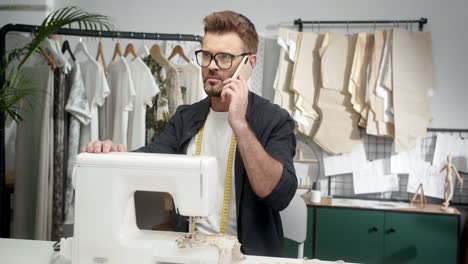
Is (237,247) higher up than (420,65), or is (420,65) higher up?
(420,65)

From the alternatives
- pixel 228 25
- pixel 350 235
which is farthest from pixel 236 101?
pixel 350 235

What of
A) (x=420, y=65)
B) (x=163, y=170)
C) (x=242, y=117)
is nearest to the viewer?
(x=163, y=170)

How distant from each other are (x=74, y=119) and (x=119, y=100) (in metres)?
0.29

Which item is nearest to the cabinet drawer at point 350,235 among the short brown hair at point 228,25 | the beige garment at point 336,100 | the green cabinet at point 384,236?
the green cabinet at point 384,236

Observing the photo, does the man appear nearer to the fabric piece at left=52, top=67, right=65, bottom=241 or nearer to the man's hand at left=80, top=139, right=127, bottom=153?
the man's hand at left=80, top=139, right=127, bottom=153

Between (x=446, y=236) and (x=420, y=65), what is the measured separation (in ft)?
3.85

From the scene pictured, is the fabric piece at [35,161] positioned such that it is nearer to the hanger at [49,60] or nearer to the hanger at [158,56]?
the hanger at [49,60]

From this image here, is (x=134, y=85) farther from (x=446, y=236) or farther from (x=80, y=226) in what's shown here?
(x=446, y=236)

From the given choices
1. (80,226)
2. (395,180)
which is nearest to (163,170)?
(80,226)

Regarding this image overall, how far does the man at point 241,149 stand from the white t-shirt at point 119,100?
1118 millimetres

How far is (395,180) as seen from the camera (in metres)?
3.17

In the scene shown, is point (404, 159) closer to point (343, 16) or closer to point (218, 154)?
point (343, 16)

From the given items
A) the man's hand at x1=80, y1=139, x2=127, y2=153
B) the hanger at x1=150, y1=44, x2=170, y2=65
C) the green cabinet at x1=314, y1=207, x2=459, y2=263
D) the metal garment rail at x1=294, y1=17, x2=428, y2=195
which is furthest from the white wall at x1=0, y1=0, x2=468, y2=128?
the man's hand at x1=80, y1=139, x2=127, y2=153

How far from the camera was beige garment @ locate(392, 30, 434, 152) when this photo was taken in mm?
3018
